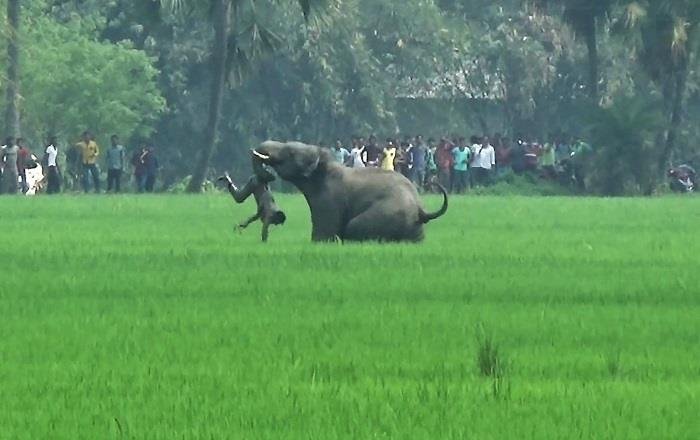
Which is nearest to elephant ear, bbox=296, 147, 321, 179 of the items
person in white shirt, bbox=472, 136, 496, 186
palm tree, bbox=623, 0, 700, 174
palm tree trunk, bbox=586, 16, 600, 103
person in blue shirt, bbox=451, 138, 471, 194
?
palm tree, bbox=623, 0, 700, 174

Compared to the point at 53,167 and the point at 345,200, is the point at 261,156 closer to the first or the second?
the point at 345,200

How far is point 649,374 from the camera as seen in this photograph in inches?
451

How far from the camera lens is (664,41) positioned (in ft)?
196

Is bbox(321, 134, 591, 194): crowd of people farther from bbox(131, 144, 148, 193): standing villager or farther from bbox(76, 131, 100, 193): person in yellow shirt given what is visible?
bbox(76, 131, 100, 193): person in yellow shirt

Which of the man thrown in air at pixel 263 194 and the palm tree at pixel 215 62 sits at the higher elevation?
the palm tree at pixel 215 62

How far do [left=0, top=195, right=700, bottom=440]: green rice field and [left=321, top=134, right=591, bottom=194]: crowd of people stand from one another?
3418cm

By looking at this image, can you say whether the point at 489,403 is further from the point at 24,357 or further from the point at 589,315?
the point at 589,315

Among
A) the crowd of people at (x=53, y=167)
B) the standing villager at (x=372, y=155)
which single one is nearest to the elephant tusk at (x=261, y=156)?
→ the crowd of people at (x=53, y=167)

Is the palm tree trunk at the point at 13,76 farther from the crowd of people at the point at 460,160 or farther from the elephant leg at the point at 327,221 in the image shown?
the elephant leg at the point at 327,221

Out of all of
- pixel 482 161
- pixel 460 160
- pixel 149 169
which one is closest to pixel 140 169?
pixel 149 169

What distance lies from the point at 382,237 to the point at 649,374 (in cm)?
1308

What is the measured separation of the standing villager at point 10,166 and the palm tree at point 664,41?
1472 centimetres

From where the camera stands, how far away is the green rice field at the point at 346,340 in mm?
9789

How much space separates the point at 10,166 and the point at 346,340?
144 ft
